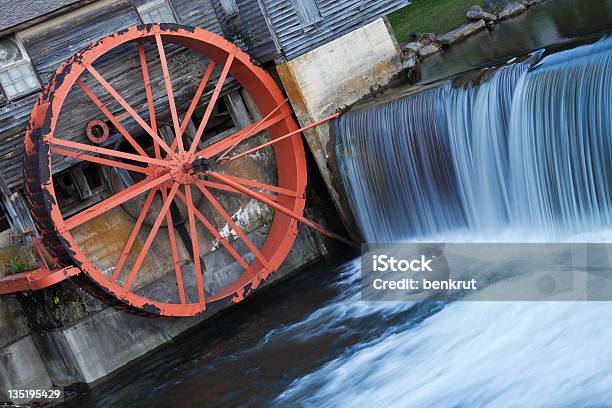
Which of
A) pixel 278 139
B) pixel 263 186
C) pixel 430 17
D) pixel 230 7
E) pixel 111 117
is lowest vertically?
pixel 263 186

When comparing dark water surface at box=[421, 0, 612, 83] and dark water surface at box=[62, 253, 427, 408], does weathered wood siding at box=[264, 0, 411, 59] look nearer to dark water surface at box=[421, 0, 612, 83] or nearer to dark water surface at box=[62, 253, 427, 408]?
dark water surface at box=[421, 0, 612, 83]

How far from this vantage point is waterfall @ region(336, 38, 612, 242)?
11.6 meters

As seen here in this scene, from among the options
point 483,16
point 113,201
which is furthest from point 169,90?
point 483,16

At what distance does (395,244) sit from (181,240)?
3440mm

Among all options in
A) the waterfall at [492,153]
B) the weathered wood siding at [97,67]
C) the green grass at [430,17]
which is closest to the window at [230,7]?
the weathered wood siding at [97,67]

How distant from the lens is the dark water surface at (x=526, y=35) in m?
15.3

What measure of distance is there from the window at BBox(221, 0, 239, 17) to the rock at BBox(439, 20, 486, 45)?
5919 millimetres

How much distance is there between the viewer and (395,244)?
15.0 m

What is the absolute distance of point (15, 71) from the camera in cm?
1472

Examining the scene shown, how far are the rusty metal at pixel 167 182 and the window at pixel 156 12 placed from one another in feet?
1.76

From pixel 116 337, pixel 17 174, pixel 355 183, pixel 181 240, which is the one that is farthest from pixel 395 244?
pixel 17 174

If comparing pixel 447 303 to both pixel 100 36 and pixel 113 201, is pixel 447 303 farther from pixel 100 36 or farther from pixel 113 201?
pixel 100 36

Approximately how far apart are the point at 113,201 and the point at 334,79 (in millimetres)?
4318

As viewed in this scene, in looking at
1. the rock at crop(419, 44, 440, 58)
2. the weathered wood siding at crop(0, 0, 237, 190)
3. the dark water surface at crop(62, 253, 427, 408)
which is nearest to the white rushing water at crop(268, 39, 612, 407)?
the dark water surface at crop(62, 253, 427, 408)
